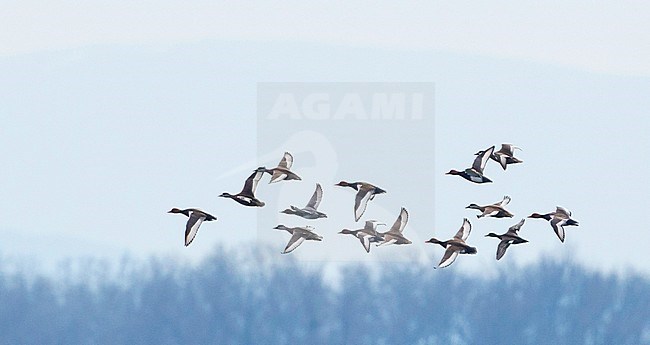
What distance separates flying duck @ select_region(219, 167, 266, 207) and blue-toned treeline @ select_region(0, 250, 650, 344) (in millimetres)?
16026

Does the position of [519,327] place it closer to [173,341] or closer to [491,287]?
[491,287]

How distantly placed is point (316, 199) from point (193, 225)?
1410 mm

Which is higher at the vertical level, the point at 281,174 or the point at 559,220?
the point at 281,174

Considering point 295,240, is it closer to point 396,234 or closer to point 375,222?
point 375,222

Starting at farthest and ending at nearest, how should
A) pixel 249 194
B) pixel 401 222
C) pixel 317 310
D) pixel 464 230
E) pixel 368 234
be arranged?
pixel 317 310
pixel 464 230
pixel 401 222
pixel 368 234
pixel 249 194

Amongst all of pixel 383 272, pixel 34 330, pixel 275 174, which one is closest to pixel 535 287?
Answer: pixel 383 272

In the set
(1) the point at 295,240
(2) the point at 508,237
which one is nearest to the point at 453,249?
(2) the point at 508,237

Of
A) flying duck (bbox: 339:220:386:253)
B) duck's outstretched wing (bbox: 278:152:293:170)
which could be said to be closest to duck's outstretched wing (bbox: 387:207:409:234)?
flying duck (bbox: 339:220:386:253)

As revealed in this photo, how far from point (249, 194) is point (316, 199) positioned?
3.33 ft

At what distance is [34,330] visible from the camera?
103 ft

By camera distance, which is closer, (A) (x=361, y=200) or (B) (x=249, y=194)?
(B) (x=249, y=194)

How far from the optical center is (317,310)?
32.2 meters

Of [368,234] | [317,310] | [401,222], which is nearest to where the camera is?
[368,234]

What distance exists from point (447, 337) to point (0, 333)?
973 centimetres
